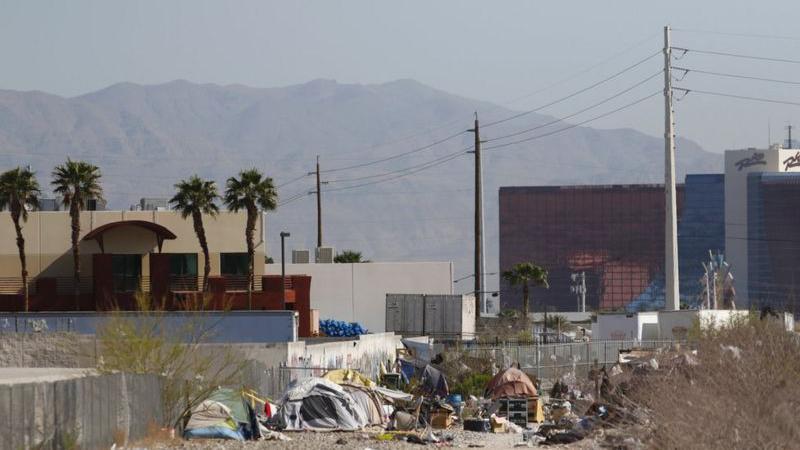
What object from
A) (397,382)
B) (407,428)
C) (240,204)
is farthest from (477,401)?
(240,204)

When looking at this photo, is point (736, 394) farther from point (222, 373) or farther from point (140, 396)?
point (222, 373)

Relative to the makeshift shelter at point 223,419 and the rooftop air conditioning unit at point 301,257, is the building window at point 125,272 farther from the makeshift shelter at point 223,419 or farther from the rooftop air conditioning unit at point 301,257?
the makeshift shelter at point 223,419

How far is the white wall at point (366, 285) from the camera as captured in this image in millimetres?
94750

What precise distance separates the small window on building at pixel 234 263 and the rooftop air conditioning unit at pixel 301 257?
→ 25426mm

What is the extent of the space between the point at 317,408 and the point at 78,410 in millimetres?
13261

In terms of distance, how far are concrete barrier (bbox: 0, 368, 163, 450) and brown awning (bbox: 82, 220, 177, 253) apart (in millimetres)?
34082

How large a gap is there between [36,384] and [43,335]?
23.3 m

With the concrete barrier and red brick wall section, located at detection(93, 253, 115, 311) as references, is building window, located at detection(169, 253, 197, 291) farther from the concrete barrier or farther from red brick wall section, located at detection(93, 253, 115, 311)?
the concrete barrier

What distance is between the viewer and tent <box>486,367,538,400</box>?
166ft

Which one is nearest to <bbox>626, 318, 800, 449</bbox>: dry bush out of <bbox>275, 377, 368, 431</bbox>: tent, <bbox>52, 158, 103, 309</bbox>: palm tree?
<bbox>275, 377, 368, 431</bbox>: tent

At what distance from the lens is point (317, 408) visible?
140ft

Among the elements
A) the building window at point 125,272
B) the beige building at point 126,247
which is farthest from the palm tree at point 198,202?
the building window at point 125,272

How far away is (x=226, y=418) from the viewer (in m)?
38.8

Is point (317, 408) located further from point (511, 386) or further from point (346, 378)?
point (511, 386)
